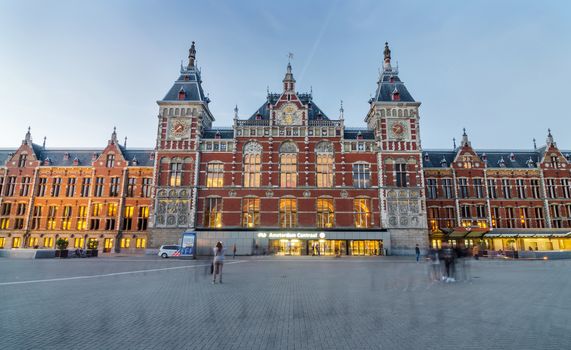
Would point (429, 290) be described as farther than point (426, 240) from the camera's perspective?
No

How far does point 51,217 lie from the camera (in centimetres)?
4956

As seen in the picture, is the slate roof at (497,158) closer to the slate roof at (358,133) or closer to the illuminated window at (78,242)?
the slate roof at (358,133)

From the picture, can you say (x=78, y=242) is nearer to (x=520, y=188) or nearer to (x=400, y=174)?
(x=400, y=174)

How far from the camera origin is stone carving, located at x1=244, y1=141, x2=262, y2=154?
1766 inches

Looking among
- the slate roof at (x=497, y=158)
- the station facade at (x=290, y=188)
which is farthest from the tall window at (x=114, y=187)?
the slate roof at (x=497, y=158)

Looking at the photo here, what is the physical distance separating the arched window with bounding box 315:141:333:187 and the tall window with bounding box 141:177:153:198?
2751 cm

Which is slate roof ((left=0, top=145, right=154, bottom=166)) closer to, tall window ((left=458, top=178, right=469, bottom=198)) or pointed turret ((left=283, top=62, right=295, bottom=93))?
pointed turret ((left=283, top=62, right=295, bottom=93))

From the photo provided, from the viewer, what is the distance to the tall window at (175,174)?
43.6 metres

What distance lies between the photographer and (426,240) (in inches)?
1625

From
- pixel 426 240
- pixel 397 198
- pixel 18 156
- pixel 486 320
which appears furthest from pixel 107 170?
pixel 486 320

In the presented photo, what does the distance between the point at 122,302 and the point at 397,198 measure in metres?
39.0

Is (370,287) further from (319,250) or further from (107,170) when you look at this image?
(107,170)

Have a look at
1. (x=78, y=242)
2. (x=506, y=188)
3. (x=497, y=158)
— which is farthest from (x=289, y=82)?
(x=78, y=242)

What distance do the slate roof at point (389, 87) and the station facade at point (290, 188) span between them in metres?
0.23
